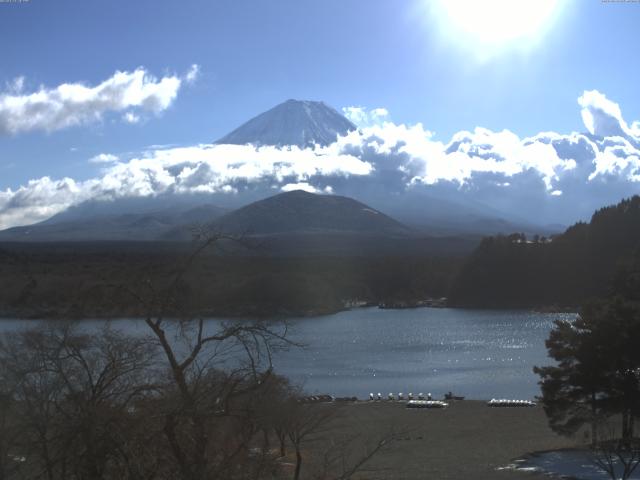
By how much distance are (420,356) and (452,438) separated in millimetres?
17828

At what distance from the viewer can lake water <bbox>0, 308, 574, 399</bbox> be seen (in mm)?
27438

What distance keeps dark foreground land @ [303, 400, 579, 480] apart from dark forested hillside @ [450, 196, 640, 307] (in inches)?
1746

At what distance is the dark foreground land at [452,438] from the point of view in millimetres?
13609

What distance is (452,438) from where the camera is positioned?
1788 cm

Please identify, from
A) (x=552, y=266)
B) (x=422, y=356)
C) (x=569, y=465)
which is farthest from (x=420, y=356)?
(x=552, y=266)

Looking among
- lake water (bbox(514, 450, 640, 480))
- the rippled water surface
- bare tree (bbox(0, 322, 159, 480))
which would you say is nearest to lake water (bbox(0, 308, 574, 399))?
the rippled water surface

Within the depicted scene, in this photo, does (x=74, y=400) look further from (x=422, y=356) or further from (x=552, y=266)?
(x=552, y=266)

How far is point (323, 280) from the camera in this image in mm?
70312

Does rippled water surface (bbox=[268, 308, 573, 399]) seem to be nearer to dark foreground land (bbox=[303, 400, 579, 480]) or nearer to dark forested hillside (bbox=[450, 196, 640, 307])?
dark foreground land (bbox=[303, 400, 579, 480])

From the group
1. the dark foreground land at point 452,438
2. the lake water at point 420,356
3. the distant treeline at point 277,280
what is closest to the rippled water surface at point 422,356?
the lake water at point 420,356

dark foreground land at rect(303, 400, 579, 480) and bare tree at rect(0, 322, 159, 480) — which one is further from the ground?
bare tree at rect(0, 322, 159, 480)

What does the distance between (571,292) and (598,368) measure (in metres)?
52.3

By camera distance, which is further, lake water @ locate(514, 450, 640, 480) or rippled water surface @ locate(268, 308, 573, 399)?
rippled water surface @ locate(268, 308, 573, 399)

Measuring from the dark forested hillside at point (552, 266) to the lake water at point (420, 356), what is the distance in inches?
388
